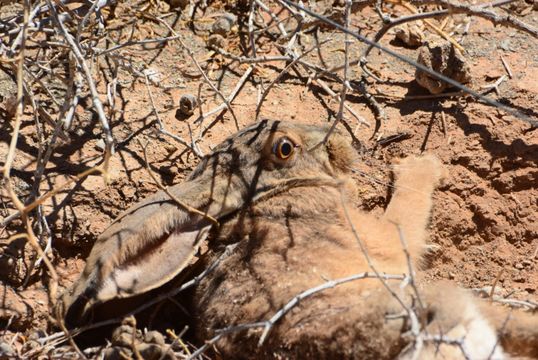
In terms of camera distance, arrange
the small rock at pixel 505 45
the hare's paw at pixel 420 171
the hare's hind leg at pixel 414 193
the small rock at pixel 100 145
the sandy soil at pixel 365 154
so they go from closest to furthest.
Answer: the sandy soil at pixel 365 154 → the hare's hind leg at pixel 414 193 → the hare's paw at pixel 420 171 → the small rock at pixel 100 145 → the small rock at pixel 505 45

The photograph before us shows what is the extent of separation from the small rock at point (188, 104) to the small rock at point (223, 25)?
0.87 metres

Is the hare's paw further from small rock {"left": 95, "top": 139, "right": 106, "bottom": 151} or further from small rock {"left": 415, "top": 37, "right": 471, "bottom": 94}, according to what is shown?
small rock {"left": 95, "top": 139, "right": 106, "bottom": 151}

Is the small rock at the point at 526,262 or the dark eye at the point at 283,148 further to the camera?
the small rock at the point at 526,262

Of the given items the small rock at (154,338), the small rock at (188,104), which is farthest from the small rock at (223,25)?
the small rock at (154,338)

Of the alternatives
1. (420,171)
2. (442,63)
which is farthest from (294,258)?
(442,63)

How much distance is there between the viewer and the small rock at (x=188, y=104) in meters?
6.47

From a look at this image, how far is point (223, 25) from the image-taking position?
712 centimetres

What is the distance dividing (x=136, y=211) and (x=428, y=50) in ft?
8.76

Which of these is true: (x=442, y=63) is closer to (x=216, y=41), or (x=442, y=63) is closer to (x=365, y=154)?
(x=365, y=154)

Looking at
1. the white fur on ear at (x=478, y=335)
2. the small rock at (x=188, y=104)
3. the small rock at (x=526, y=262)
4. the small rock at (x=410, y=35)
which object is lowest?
the small rock at (x=526, y=262)

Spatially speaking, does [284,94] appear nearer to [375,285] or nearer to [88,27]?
[88,27]

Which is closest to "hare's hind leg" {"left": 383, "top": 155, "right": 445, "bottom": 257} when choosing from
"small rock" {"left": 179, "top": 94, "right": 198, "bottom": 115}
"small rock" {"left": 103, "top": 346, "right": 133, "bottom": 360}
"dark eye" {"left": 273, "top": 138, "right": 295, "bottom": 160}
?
"dark eye" {"left": 273, "top": 138, "right": 295, "bottom": 160}

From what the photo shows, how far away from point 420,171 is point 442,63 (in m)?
0.87

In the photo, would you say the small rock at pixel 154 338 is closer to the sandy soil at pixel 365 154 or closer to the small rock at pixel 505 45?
the sandy soil at pixel 365 154
